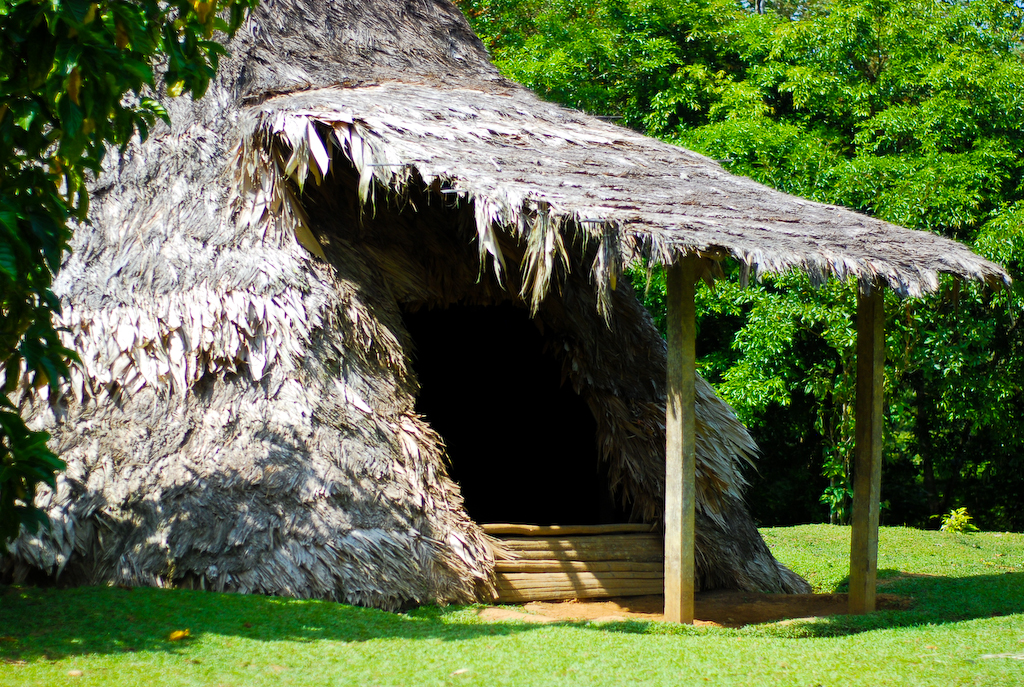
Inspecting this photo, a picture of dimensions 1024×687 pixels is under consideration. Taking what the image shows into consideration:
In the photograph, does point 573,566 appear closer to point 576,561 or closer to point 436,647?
point 576,561

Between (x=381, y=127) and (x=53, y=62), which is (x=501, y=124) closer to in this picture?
(x=381, y=127)

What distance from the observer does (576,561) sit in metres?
6.23

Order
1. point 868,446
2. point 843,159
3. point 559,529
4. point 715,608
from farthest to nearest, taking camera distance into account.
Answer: point 843,159 < point 559,529 < point 715,608 < point 868,446

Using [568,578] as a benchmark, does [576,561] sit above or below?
above

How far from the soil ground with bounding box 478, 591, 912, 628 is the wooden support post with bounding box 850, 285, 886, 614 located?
0.36 meters

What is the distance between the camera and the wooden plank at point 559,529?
6.03m

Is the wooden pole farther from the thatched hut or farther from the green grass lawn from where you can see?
the thatched hut

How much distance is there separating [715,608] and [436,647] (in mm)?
2493

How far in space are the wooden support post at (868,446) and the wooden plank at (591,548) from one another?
150 cm

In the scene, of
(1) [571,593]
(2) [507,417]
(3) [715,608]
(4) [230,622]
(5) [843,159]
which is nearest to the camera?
(4) [230,622]

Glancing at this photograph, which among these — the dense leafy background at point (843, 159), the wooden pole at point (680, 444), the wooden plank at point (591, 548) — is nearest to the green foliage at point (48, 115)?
the wooden pole at point (680, 444)

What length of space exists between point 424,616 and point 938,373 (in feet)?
30.3

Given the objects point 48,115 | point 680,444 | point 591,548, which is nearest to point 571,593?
point 591,548

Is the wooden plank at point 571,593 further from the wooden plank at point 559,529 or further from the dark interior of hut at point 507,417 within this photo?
the dark interior of hut at point 507,417
